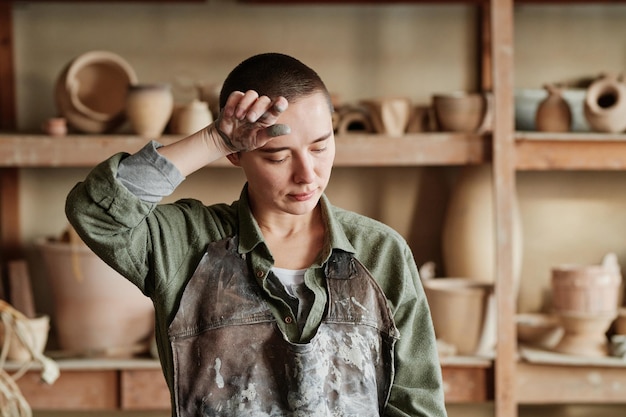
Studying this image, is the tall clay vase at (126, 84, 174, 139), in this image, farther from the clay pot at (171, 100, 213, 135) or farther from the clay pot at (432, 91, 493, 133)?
the clay pot at (432, 91, 493, 133)

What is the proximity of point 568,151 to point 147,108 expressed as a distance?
1.33m

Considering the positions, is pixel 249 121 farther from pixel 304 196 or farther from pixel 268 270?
pixel 268 270

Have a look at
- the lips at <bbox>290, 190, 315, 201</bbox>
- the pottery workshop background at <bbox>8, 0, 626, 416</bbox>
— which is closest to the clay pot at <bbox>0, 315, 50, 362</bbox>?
the pottery workshop background at <bbox>8, 0, 626, 416</bbox>

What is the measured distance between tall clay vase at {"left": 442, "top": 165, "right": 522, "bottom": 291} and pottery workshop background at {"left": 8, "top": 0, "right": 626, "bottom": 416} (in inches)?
7.9

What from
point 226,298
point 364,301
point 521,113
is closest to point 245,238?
point 226,298

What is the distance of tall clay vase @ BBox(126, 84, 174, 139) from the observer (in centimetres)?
271

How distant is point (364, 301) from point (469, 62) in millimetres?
1964

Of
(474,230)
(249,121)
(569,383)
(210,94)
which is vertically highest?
(210,94)

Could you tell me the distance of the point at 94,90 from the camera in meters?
2.96

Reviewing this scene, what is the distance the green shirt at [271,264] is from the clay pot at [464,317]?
4.20 feet

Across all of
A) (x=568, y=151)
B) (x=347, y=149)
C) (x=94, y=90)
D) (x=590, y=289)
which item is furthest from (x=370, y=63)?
(x=590, y=289)

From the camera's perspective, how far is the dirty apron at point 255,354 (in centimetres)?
137

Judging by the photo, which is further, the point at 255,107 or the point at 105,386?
the point at 105,386

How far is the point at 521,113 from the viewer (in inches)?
116
